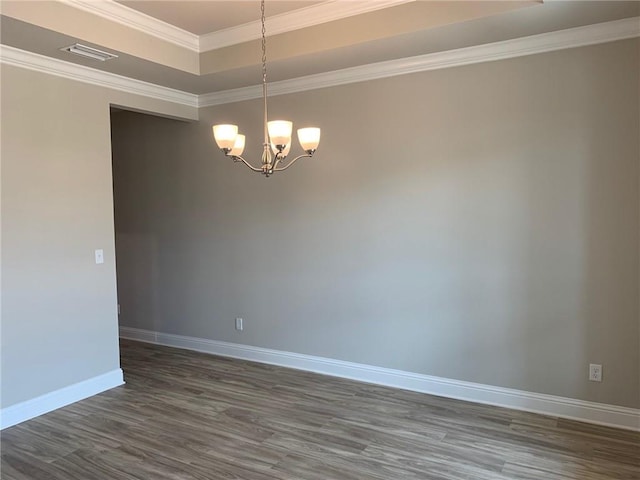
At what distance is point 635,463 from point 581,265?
1.23 meters

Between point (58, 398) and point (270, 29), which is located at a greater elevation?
point (270, 29)

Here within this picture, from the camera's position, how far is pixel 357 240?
409cm

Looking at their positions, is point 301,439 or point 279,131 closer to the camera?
point 279,131

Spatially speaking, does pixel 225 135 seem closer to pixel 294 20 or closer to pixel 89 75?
pixel 294 20

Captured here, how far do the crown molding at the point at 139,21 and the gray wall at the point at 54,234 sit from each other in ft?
2.33

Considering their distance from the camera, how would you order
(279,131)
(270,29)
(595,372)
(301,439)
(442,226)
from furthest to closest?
(442,226)
(270,29)
(595,372)
(301,439)
(279,131)

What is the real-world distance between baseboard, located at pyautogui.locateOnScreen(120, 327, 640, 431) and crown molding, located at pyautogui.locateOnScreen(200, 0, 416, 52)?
110 inches

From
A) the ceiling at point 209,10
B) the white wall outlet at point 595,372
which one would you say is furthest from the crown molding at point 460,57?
the white wall outlet at point 595,372

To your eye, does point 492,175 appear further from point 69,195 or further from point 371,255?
point 69,195

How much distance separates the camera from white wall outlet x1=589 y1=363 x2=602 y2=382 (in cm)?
323

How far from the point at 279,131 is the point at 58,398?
2835 mm

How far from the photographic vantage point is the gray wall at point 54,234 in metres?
3.37

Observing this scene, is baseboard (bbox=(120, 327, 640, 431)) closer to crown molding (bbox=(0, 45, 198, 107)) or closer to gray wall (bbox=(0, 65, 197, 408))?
gray wall (bbox=(0, 65, 197, 408))

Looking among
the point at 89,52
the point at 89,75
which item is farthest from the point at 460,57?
the point at 89,75
